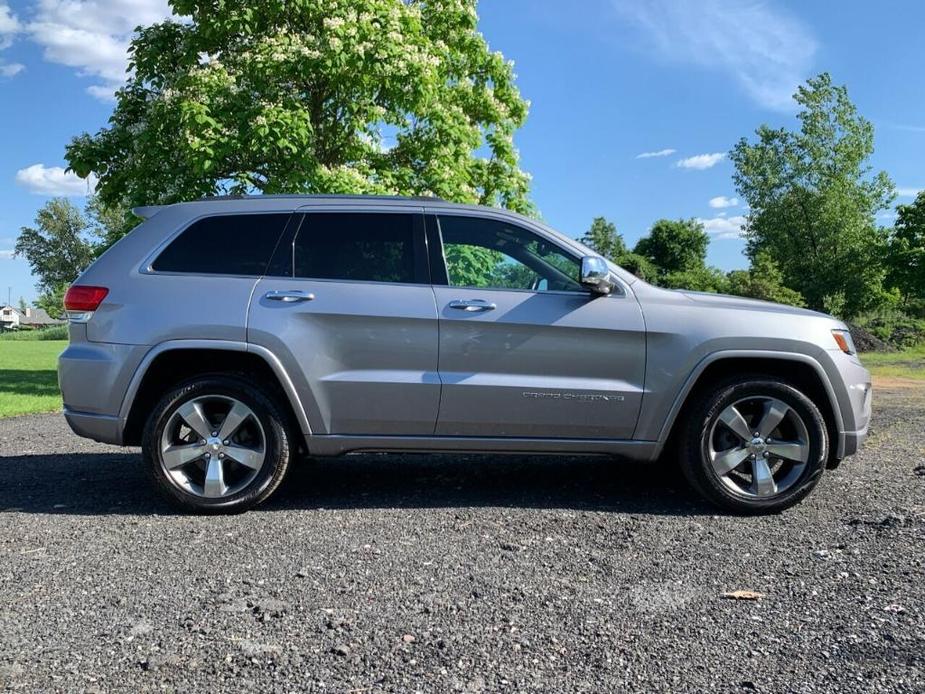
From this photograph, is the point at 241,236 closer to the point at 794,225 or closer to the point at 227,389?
the point at 227,389

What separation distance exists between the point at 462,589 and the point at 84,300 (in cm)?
301

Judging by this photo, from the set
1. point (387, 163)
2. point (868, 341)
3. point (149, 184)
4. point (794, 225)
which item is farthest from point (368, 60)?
point (794, 225)

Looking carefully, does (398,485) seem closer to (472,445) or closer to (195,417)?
(472,445)

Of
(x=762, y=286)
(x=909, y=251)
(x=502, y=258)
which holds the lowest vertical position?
(x=502, y=258)

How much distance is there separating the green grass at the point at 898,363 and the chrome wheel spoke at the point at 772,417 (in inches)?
519

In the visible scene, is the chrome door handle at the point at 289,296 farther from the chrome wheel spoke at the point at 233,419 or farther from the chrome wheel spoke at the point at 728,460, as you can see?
the chrome wheel spoke at the point at 728,460

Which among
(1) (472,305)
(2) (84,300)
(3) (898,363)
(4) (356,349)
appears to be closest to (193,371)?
(2) (84,300)

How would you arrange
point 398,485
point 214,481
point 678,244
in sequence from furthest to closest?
point 678,244 < point 398,485 < point 214,481

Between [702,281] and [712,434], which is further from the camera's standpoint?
[702,281]

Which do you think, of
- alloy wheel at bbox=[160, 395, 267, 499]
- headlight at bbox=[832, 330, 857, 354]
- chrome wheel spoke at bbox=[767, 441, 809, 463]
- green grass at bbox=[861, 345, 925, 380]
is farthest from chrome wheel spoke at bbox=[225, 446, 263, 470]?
green grass at bbox=[861, 345, 925, 380]

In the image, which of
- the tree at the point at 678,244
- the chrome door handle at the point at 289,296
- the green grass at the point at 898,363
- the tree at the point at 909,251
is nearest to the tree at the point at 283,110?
the chrome door handle at the point at 289,296

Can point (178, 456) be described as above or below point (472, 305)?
below

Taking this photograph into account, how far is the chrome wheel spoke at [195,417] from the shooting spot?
4.58 metres

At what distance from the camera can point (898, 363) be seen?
20234 mm
